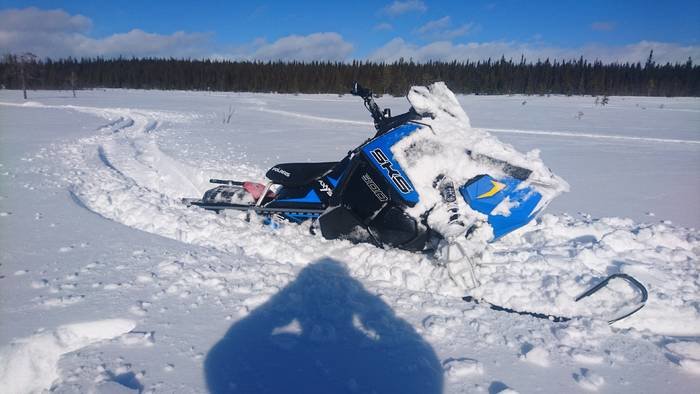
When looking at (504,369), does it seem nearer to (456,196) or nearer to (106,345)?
(456,196)

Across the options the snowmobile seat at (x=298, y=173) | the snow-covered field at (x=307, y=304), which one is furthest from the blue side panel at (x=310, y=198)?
the snow-covered field at (x=307, y=304)

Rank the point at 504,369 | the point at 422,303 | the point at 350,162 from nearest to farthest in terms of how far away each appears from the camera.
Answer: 1. the point at 504,369
2. the point at 422,303
3. the point at 350,162

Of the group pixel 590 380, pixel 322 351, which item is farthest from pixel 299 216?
pixel 590 380

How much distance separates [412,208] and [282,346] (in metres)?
1.52

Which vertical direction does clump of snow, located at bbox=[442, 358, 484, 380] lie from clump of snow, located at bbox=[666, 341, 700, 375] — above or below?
below

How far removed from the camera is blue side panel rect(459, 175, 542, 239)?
3.08m

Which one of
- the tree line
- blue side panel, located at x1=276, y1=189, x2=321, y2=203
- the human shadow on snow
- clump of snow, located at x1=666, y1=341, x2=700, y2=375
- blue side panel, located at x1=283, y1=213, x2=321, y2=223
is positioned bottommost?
the human shadow on snow

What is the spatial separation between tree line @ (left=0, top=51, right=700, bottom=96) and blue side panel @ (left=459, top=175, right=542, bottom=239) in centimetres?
3546

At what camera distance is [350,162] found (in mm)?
3477

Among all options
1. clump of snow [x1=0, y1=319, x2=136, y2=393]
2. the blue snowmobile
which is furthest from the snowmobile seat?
clump of snow [x1=0, y1=319, x2=136, y2=393]

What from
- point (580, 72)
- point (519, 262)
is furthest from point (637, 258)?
point (580, 72)

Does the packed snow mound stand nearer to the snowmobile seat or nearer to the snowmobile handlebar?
the snowmobile handlebar

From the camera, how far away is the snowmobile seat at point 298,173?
12.9ft

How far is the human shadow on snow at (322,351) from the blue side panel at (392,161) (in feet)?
2.93
